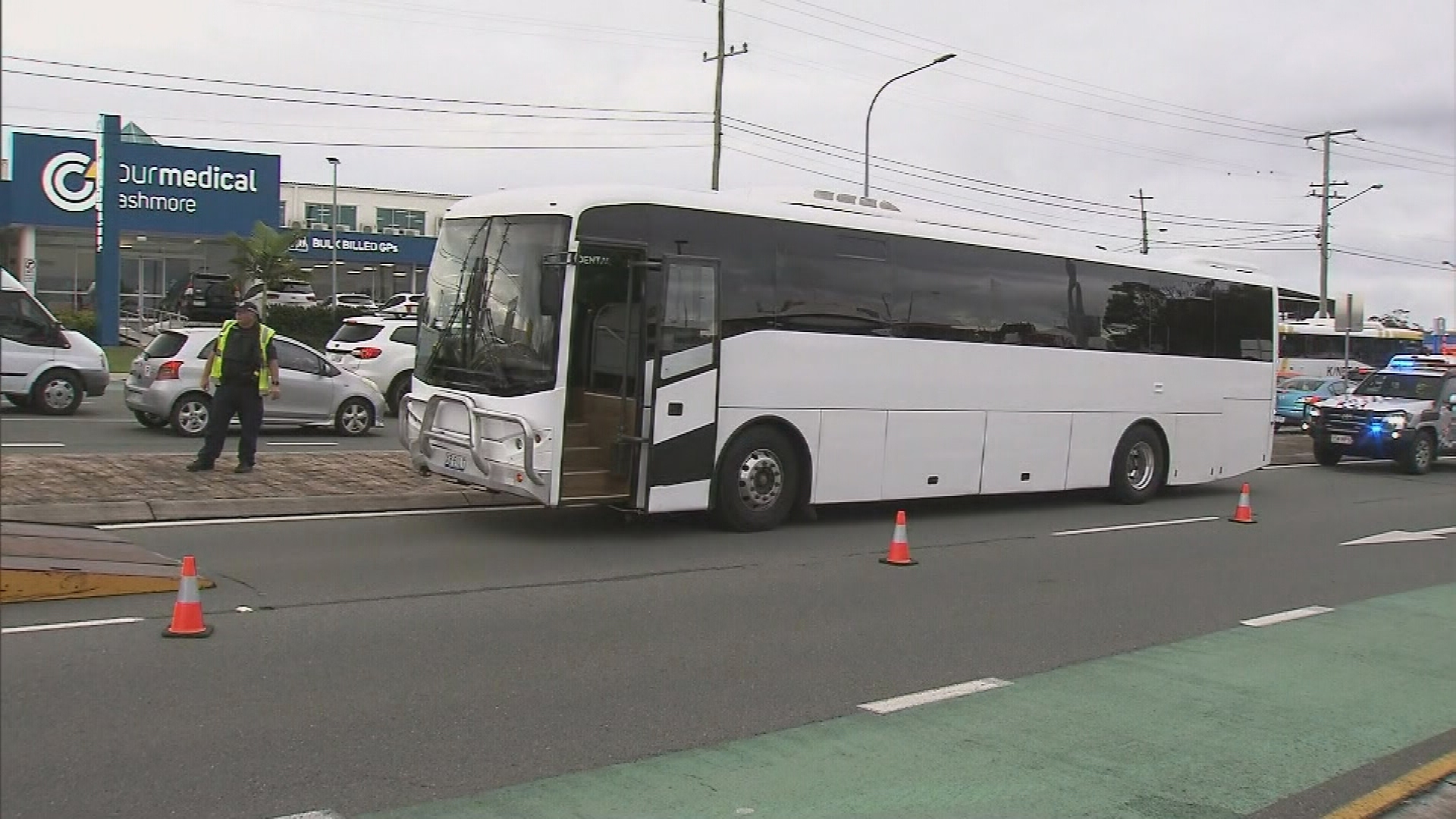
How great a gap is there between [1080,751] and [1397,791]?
4.42ft

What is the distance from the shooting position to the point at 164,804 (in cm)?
463

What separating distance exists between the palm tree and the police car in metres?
32.7

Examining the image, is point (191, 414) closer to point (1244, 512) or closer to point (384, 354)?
point (384, 354)

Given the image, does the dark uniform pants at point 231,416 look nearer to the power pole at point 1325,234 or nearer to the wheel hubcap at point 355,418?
the wheel hubcap at point 355,418

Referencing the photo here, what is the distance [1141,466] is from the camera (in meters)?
16.6

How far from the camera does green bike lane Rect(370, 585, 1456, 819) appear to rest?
5.01 meters

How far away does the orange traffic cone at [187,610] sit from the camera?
22.5 ft

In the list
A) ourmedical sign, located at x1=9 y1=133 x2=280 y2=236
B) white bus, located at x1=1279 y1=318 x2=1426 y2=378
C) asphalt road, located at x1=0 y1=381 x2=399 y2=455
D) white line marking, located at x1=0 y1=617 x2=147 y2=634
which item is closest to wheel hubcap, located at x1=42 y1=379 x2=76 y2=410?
asphalt road, located at x1=0 y1=381 x2=399 y2=455

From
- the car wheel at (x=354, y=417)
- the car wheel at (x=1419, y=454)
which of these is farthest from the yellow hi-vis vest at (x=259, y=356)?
the car wheel at (x=1419, y=454)

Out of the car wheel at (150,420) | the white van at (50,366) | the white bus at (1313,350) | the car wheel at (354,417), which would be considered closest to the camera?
the car wheel at (150,420)

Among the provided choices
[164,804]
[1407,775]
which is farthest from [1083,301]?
[164,804]

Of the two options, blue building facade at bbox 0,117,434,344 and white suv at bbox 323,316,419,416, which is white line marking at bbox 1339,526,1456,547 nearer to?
white suv at bbox 323,316,419,416

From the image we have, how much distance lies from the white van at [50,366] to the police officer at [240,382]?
7.54 metres

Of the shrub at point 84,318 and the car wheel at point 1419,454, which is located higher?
the shrub at point 84,318
